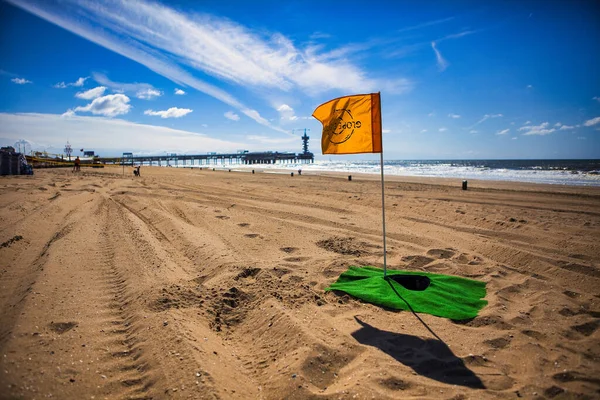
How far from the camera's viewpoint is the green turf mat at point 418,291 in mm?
3618

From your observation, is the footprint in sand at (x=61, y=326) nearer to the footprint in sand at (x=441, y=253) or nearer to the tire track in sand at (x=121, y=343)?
the tire track in sand at (x=121, y=343)

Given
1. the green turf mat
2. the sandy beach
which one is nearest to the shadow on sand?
the sandy beach

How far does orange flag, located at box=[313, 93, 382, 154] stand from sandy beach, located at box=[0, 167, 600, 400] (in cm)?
215

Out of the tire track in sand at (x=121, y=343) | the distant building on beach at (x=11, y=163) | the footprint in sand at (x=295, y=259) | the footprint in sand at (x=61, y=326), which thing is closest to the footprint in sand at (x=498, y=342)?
the footprint in sand at (x=295, y=259)

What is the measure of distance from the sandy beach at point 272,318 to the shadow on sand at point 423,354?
2 centimetres

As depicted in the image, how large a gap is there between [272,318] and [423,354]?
65.4 inches

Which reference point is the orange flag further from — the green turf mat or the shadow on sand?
the shadow on sand

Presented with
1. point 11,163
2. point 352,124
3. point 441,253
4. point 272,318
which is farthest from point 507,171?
point 11,163

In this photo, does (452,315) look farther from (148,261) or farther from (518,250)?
(148,261)

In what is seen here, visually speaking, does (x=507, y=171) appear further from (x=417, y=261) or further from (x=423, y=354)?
(x=423, y=354)

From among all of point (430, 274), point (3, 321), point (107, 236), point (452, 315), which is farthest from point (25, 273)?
point (430, 274)

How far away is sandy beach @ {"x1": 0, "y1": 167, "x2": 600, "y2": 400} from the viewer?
228 centimetres

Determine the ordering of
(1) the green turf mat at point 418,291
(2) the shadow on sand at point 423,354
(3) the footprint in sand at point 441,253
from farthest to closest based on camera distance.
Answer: (3) the footprint in sand at point 441,253
(1) the green turf mat at point 418,291
(2) the shadow on sand at point 423,354

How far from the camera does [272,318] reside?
3.28 metres
